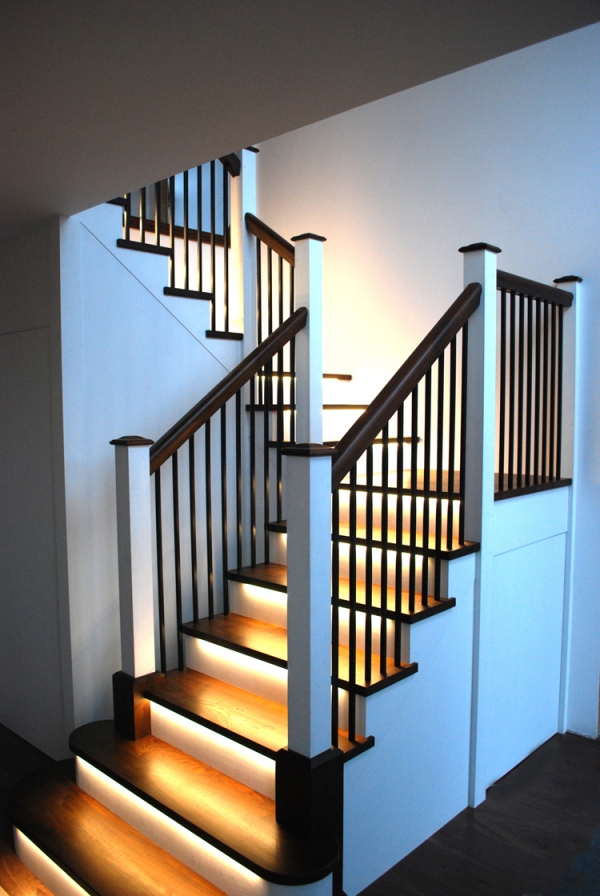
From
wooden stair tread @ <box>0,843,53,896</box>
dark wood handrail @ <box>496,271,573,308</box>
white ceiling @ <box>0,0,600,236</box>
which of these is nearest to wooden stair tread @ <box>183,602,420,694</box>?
wooden stair tread @ <box>0,843,53,896</box>

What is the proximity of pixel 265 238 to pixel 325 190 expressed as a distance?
1.17 m

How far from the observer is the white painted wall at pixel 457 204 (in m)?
3.29

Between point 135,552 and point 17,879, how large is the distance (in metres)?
1.17

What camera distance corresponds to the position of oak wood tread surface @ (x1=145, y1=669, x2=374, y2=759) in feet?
7.23

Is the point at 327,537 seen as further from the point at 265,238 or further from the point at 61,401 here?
the point at 265,238

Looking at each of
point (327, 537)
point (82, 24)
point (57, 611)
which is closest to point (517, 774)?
point (327, 537)

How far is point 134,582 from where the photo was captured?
263 centimetres

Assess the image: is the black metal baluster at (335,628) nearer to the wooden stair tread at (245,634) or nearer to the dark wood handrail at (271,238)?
the wooden stair tread at (245,634)

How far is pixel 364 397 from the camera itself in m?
4.37

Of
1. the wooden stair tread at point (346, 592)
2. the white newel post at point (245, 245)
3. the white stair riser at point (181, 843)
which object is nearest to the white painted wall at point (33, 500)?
the white stair riser at point (181, 843)

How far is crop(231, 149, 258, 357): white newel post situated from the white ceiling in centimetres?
151

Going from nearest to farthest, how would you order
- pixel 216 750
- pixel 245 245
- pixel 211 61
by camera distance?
pixel 211 61, pixel 216 750, pixel 245 245

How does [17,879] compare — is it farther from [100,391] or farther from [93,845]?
[100,391]

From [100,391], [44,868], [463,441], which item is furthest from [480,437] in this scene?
[44,868]
